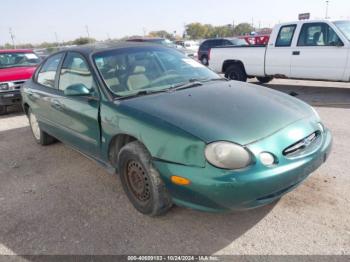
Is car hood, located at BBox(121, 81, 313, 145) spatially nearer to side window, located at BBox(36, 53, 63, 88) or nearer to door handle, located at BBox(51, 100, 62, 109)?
door handle, located at BBox(51, 100, 62, 109)

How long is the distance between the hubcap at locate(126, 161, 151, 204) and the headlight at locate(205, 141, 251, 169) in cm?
73

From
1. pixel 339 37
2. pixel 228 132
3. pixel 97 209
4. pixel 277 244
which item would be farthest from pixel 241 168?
pixel 339 37

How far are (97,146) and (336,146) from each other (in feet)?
10.8

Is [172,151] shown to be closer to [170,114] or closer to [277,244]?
[170,114]

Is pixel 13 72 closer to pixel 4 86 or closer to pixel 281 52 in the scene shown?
pixel 4 86

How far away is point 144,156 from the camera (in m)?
2.88

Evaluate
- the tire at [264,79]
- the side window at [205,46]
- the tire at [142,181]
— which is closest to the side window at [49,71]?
the tire at [142,181]

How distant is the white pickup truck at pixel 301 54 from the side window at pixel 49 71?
20.6 ft

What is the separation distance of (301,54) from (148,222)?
278 inches

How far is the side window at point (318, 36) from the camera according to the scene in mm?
7930

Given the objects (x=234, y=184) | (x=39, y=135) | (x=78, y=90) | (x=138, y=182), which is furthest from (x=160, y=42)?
(x=234, y=184)

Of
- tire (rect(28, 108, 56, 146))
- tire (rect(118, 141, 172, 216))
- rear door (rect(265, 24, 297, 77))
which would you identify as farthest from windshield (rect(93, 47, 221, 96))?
rear door (rect(265, 24, 297, 77))

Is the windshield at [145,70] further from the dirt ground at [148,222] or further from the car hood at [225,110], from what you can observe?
the dirt ground at [148,222]

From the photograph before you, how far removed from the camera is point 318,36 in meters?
8.19
